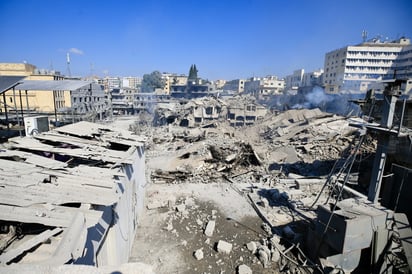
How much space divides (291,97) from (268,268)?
48827mm

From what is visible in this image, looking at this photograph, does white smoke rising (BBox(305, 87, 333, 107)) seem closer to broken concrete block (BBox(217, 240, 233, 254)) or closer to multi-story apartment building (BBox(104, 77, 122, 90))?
broken concrete block (BBox(217, 240, 233, 254))

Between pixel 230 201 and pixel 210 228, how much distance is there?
276 centimetres

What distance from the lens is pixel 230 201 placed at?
11.0 meters

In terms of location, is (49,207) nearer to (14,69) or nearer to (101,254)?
(101,254)

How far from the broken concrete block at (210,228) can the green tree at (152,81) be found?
267 feet

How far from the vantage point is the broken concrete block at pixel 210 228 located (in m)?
8.29

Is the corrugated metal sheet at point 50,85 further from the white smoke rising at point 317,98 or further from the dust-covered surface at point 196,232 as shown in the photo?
the white smoke rising at point 317,98

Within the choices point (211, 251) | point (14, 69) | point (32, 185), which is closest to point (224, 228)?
point (211, 251)

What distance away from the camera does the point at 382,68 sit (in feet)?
199

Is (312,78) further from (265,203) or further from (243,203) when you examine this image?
(243,203)

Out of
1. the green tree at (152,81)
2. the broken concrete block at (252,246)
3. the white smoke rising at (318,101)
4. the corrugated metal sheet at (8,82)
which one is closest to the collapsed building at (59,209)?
the corrugated metal sheet at (8,82)

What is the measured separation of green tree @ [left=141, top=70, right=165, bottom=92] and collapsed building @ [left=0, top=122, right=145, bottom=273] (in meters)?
82.4

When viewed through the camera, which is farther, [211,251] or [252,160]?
[252,160]

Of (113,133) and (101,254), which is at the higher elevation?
(113,133)
